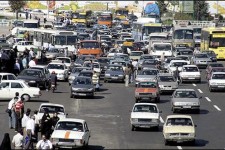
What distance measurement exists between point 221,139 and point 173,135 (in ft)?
12.7

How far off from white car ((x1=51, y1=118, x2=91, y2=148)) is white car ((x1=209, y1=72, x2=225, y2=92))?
27.5 meters

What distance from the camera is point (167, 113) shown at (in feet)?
179

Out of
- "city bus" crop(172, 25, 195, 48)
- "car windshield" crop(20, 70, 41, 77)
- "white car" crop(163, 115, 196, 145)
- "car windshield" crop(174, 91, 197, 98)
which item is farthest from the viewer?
"city bus" crop(172, 25, 195, 48)

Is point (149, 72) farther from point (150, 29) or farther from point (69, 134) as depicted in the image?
point (150, 29)

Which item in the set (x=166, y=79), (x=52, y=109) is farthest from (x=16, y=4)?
(x=52, y=109)

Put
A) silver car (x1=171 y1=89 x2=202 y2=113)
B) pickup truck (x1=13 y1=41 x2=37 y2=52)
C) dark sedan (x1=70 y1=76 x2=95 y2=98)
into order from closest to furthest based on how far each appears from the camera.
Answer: silver car (x1=171 y1=89 x2=202 y2=113) → dark sedan (x1=70 y1=76 x2=95 y2=98) → pickup truck (x1=13 y1=41 x2=37 y2=52)

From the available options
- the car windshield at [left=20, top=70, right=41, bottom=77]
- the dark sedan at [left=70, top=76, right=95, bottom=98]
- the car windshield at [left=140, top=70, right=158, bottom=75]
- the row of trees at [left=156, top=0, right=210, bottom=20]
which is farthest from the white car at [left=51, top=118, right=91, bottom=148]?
the row of trees at [left=156, top=0, right=210, bottom=20]

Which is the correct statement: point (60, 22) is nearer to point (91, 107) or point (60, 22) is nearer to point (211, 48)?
point (211, 48)

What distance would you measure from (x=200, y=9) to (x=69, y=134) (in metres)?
135

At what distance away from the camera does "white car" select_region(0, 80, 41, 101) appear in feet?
190

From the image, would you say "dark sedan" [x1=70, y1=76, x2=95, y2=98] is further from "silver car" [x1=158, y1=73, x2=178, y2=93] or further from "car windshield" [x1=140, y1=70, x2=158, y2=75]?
"car windshield" [x1=140, y1=70, x2=158, y2=75]

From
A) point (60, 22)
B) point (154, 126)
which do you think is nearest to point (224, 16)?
point (60, 22)

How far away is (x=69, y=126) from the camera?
39.7 m

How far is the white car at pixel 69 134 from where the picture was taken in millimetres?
→ 38438
